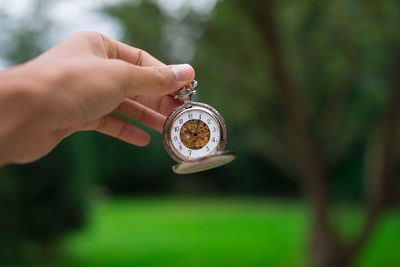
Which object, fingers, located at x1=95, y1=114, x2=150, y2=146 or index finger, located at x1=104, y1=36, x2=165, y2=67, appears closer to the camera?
index finger, located at x1=104, y1=36, x2=165, y2=67

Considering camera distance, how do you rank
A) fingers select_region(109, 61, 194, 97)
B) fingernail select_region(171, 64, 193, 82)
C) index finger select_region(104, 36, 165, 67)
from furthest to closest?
index finger select_region(104, 36, 165, 67)
fingernail select_region(171, 64, 193, 82)
fingers select_region(109, 61, 194, 97)

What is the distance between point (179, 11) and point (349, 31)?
3045mm

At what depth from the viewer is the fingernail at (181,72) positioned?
1.87 metres

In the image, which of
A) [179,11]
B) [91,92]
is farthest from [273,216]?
[91,92]

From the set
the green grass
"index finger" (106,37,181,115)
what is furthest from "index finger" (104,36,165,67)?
the green grass

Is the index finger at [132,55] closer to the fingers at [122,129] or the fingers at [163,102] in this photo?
the fingers at [163,102]

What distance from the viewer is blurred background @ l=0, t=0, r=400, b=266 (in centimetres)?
625

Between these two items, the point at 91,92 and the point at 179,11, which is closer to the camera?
the point at 91,92

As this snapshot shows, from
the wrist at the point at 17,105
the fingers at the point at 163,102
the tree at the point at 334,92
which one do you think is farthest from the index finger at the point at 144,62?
the tree at the point at 334,92

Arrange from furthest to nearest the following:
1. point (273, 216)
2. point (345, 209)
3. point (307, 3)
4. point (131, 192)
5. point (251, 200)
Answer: point (131, 192)
point (251, 200)
point (345, 209)
point (273, 216)
point (307, 3)

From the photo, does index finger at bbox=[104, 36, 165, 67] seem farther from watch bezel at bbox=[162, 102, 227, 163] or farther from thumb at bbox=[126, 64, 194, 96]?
watch bezel at bbox=[162, 102, 227, 163]

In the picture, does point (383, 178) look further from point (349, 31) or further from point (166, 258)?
point (166, 258)

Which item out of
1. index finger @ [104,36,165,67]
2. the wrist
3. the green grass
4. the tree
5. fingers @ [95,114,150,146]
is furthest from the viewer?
the green grass

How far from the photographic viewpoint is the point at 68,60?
61.4 inches
